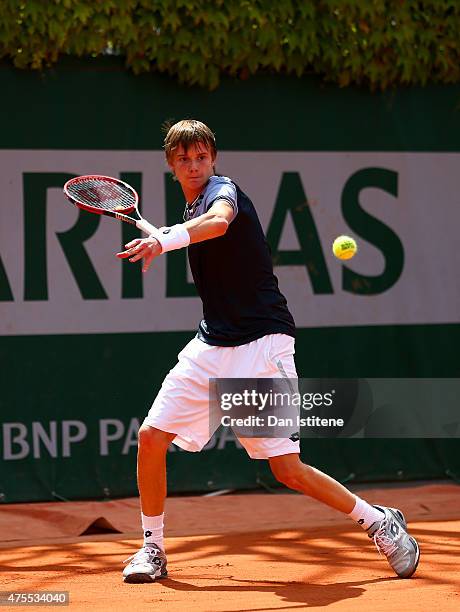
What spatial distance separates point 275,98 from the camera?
6562 millimetres

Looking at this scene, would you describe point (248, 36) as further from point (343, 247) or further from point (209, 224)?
point (209, 224)

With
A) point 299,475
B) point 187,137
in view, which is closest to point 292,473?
point 299,475

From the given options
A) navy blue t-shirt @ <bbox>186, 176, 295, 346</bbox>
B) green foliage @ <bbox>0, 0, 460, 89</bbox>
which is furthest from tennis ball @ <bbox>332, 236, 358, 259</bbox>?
green foliage @ <bbox>0, 0, 460, 89</bbox>

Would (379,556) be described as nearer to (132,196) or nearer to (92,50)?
(132,196)

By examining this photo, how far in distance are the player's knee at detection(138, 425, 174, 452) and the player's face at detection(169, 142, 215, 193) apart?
0.90m

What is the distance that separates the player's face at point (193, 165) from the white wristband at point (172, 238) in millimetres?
430

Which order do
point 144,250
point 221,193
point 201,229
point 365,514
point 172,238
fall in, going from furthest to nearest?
point 365,514 → point 221,193 → point 201,229 → point 172,238 → point 144,250

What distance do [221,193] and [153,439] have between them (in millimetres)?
938

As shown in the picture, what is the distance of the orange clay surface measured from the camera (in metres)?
3.96

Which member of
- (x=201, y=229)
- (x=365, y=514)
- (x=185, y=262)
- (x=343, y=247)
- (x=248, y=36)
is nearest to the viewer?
(x=201, y=229)

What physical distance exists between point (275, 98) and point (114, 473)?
232cm

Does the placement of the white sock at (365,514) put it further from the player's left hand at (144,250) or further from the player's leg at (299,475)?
the player's left hand at (144,250)

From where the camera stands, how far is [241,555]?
4945 millimetres

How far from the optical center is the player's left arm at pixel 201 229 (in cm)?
366
